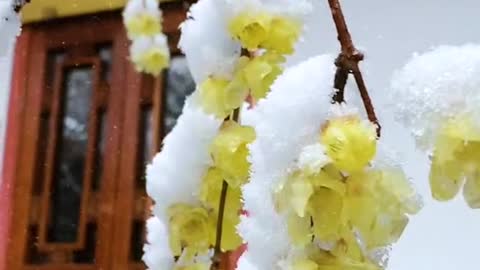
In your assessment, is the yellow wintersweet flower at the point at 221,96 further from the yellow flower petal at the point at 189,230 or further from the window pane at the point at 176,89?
the window pane at the point at 176,89

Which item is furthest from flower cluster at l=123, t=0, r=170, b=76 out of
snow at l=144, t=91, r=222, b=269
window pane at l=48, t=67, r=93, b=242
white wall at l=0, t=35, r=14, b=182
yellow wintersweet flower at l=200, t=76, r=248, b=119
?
yellow wintersweet flower at l=200, t=76, r=248, b=119

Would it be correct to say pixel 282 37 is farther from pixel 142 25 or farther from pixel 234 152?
pixel 142 25

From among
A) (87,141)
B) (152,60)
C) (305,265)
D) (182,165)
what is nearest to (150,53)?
(152,60)

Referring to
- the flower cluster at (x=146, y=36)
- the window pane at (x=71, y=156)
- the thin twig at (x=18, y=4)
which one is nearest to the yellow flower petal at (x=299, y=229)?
the thin twig at (x=18, y=4)

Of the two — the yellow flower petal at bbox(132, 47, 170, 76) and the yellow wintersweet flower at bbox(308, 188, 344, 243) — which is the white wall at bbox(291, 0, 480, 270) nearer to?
the yellow flower petal at bbox(132, 47, 170, 76)

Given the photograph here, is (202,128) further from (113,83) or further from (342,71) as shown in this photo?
(113,83)

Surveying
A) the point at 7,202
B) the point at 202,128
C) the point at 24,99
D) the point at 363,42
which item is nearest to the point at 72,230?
the point at 7,202
